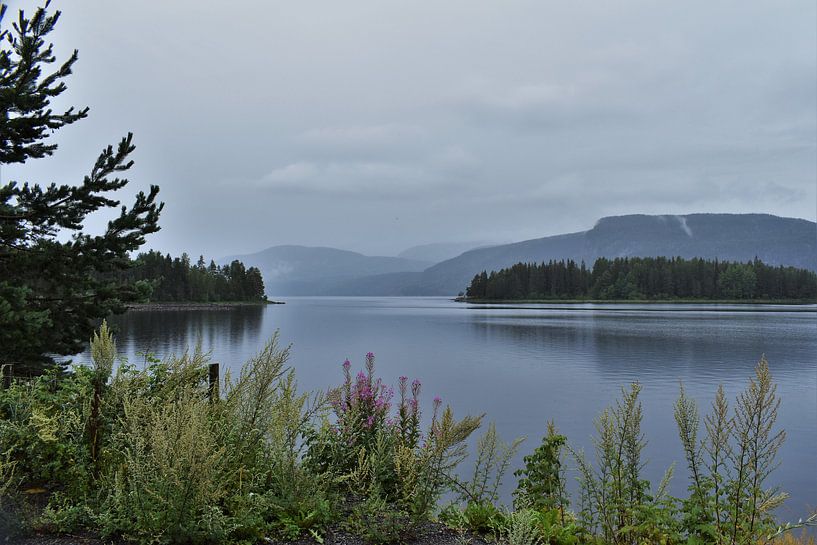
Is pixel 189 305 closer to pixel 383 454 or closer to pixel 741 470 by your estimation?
pixel 383 454

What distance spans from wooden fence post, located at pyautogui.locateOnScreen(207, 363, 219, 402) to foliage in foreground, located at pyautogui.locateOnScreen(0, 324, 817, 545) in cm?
57

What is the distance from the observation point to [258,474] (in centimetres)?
654

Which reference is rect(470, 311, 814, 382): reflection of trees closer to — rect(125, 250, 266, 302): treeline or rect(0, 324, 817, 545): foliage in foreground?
rect(0, 324, 817, 545): foliage in foreground

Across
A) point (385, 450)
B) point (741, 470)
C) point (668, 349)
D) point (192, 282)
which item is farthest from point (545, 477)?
point (192, 282)

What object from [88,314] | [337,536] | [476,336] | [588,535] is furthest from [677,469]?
[476,336]

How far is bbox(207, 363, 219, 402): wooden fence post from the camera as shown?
8133 millimetres

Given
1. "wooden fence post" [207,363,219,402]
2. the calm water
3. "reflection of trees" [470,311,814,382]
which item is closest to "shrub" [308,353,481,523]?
"wooden fence post" [207,363,219,402]

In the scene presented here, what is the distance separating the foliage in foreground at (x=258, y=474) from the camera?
5414 mm

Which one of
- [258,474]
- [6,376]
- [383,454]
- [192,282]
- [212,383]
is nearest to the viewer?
[258,474]

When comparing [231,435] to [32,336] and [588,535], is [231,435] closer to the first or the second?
[588,535]

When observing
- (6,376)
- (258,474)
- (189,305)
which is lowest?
(189,305)

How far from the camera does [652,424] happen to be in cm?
2062

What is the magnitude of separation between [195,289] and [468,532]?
171m

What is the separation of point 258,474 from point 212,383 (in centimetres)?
231
